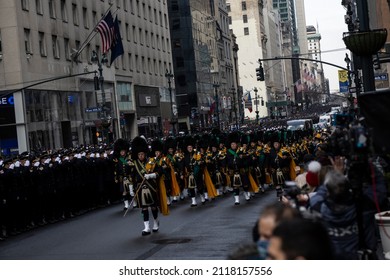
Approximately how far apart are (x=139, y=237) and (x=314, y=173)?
7669mm

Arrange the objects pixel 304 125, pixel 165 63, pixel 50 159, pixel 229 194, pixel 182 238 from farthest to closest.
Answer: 1. pixel 165 63
2. pixel 304 125
3. pixel 229 194
4. pixel 50 159
5. pixel 182 238

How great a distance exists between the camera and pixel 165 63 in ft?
251

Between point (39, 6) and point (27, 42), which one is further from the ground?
point (39, 6)

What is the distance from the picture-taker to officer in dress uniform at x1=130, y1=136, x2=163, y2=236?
16.9 m

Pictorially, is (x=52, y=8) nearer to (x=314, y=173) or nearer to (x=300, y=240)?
(x=314, y=173)

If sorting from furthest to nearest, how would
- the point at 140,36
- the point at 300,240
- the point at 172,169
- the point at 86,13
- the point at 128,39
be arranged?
1. the point at 140,36
2. the point at 128,39
3. the point at 86,13
4. the point at 172,169
5. the point at 300,240

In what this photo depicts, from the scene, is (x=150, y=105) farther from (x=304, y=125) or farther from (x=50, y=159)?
(x=50, y=159)

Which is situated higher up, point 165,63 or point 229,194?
point 165,63

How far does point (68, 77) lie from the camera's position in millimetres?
45625

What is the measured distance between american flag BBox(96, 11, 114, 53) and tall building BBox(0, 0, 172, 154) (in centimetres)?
172

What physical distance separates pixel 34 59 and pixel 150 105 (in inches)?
1054

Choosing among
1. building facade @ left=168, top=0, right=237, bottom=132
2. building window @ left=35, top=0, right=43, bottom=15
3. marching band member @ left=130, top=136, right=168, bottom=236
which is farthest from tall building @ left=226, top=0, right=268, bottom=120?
marching band member @ left=130, top=136, right=168, bottom=236

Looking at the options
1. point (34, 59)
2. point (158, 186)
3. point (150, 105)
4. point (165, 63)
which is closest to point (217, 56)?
point (165, 63)

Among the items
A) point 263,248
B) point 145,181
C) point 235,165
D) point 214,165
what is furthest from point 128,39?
point 263,248
